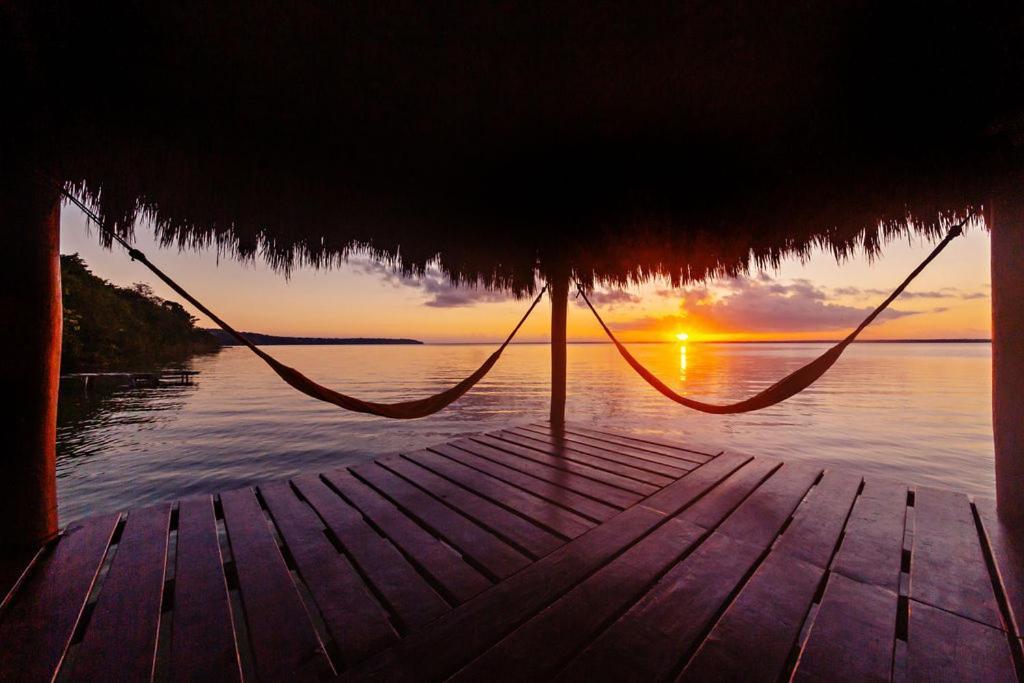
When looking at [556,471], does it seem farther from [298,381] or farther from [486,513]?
[298,381]

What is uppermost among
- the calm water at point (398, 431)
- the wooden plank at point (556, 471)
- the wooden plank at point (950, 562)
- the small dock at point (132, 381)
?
the wooden plank at point (556, 471)

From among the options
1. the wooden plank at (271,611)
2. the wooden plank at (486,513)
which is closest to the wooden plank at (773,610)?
the wooden plank at (486,513)

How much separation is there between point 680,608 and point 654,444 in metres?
1.77

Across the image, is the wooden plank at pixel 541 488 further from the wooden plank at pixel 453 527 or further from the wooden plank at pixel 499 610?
the wooden plank at pixel 453 527

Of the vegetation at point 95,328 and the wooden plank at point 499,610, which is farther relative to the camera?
the vegetation at point 95,328

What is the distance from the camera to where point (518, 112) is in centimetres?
158

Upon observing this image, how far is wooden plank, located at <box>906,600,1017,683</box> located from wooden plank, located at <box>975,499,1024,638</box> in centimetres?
12

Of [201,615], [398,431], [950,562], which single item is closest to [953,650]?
[950,562]

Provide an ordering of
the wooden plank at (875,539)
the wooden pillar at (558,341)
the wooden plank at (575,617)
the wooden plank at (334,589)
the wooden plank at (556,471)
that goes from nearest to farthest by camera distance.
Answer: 1. the wooden plank at (575,617)
2. the wooden plank at (334,589)
3. the wooden plank at (875,539)
4. the wooden plank at (556,471)
5. the wooden pillar at (558,341)

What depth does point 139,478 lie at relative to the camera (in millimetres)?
4750

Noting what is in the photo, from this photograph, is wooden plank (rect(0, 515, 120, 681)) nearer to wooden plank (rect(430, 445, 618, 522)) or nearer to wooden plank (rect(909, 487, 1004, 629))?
wooden plank (rect(430, 445, 618, 522))

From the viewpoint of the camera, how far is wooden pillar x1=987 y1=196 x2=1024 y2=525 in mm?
1528

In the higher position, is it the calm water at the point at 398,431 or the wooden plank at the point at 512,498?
the wooden plank at the point at 512,498

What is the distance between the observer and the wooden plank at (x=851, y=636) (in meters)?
0.91
